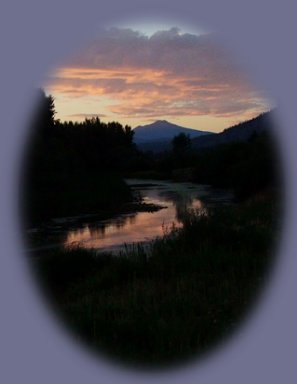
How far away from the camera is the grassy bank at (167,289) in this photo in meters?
6.38

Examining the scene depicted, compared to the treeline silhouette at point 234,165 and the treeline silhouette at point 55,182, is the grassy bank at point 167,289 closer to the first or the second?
the treeline silhouette at point 234,165

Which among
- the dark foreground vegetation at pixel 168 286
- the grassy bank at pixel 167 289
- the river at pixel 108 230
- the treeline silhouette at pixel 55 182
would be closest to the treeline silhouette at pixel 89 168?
the treeline silhouette at pixel 55 182

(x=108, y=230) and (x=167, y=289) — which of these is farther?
Result: (x=108, y=230)

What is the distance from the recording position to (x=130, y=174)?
210ft

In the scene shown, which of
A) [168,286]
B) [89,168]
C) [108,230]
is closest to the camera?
[168,286]

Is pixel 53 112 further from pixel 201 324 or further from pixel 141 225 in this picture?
pixel 201 324

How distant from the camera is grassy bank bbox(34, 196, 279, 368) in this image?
20.9 ft

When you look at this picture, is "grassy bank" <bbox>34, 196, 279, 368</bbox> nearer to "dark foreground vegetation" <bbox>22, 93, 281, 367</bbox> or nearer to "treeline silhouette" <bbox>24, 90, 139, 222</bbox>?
"dark foreground vegetation" <bbox>22, 93, 281, 367</bbox>

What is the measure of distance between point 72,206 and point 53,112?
34.1 feet

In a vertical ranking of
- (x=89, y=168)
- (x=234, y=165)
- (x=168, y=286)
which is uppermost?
(x=89, y=168)

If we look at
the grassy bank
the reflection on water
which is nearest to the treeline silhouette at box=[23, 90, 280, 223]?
the reflection on water

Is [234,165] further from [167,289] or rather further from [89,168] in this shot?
[167,289]

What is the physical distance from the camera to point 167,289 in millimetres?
8297

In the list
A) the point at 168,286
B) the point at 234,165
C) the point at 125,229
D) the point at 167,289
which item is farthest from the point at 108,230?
the point at 234,165
